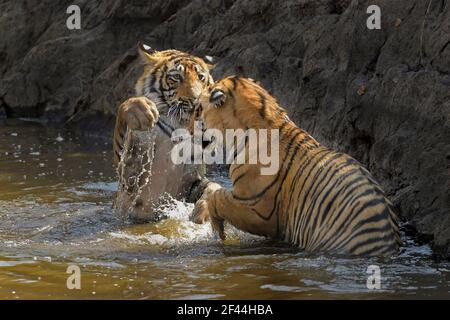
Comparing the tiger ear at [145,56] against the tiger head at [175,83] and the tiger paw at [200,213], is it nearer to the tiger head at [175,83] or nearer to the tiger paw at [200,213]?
the tiger head at [175,83]

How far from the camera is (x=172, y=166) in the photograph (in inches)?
253

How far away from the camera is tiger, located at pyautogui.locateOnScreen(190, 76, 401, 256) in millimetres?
4809

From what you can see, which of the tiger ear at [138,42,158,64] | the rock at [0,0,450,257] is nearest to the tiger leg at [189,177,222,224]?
the tiger ear at [138,42,158,64]

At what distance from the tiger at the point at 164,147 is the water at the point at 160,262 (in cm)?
13

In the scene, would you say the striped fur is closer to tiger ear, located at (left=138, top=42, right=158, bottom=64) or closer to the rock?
tiger ear, located at (left=138, top=42, right=158, bottom=64)

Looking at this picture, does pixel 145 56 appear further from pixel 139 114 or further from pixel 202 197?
pixel 202 197

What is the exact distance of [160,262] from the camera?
5.06 meters

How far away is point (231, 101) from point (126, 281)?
1378 mm

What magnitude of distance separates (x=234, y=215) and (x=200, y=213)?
2.06 feet

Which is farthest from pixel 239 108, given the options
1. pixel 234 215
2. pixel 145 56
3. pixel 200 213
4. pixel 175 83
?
pixel 145 56

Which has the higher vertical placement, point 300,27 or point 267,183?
point 300,27
